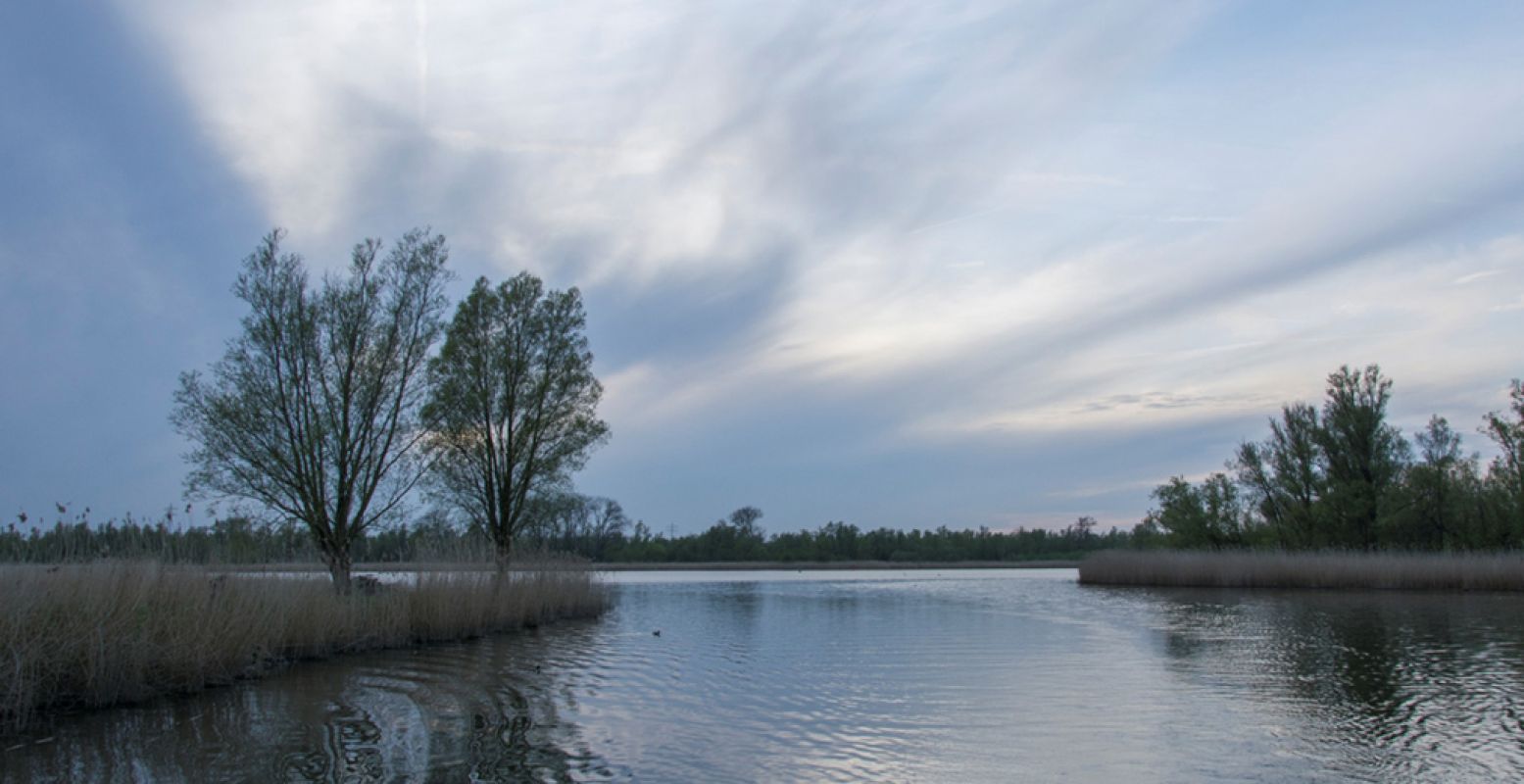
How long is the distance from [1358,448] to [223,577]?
48462mm

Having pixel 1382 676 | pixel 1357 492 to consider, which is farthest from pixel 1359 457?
pixel 1382 676

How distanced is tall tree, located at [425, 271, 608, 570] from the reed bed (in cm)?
1325

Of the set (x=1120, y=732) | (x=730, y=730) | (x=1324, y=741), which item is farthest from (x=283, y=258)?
(x=1324, y=741)

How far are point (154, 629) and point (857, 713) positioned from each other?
25.8 feet

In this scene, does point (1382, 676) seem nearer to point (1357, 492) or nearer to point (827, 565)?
point (1357, 492)

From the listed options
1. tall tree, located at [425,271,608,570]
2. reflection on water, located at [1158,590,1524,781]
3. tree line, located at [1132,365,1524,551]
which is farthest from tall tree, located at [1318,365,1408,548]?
tall tree, located at [425,271,608,570]

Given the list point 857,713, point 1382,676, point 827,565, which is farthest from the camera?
point 827,565

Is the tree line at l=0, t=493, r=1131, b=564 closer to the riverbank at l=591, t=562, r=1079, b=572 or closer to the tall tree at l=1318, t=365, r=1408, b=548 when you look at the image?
the riverbank at l=591, t=562, r=1079, b=572

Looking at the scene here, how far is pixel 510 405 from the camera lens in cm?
3003

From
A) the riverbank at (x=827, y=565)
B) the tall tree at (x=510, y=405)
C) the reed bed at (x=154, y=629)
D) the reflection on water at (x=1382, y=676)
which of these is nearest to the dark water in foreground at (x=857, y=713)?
the reflection on water at (x=1382, y=676)

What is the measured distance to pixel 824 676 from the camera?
1263 centimetres

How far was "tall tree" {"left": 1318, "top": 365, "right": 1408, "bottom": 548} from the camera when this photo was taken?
4375cm

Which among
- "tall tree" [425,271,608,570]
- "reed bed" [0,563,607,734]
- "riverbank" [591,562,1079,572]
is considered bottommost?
"riverbank" [591,562,1079,572]

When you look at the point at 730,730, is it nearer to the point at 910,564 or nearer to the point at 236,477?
Result: the point at 236,477
